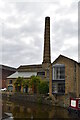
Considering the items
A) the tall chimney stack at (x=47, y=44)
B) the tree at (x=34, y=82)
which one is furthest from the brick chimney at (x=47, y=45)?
the tree at (x=34, y=82)

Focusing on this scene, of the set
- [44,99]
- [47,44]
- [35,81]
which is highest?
[47,44]

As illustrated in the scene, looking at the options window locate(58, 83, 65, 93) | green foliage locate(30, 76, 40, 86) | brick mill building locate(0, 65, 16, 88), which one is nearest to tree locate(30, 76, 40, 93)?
green foliage locate(30, 76, 40, 86)

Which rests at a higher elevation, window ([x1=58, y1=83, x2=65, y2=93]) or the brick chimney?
the brick chimney

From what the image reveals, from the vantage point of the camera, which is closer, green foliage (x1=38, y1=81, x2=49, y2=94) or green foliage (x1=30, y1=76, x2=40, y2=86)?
green foliage (x1=38, y1=81, x2=49, y2=94)

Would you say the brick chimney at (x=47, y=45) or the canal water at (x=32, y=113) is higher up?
the brick chimney at (x=47, y=45)

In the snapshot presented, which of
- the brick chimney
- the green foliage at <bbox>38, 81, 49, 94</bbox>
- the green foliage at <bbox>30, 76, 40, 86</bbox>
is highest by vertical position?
the brick chimney

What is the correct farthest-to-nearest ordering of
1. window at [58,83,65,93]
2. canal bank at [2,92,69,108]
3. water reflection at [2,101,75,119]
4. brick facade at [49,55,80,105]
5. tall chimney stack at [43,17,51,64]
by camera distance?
tall chimney stack at [43,17,51,64]
window at [58,83,65,93]
brick facade at [49,55,80,105]
canal bank at [2,92,69,108]
water reflection at [2,101,75,119]

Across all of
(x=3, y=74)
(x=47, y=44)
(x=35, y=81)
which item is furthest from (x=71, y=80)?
(x=3, y=74)

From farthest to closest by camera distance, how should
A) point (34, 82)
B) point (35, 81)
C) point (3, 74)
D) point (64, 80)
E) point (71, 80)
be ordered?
point (3, 74) → point (34, 82) → point (35, 81) → point (64, 80) → point (71, 80)

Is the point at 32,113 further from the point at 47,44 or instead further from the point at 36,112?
the point at 47,44

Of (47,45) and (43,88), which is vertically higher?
(47,45)

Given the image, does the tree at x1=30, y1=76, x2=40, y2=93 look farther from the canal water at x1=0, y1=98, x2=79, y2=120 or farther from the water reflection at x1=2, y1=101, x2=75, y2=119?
the canal water at x1=0, y1=98, x2=79, y2=120

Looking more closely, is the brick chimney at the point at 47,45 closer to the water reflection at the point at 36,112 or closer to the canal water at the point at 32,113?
the water reflection at the point at 36,112

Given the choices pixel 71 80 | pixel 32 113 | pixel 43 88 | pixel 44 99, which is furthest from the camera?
pixel 43 88
